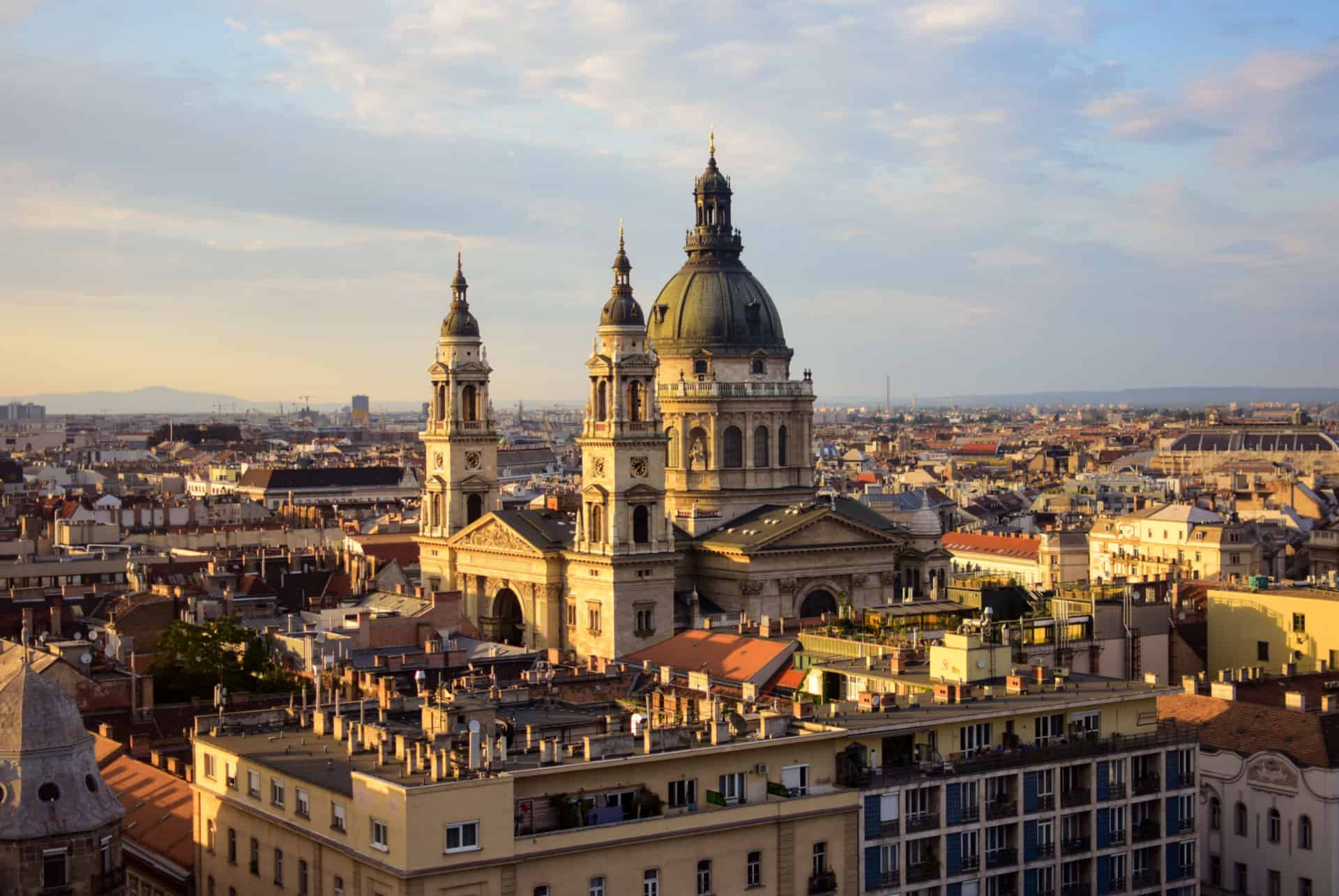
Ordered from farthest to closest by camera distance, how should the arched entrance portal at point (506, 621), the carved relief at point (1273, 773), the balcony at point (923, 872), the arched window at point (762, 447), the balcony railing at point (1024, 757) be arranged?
the arched window at point (762, 447), the arched entrance portal at point (506, 621), the carved relief at point (1273, 773), the balcony at point (923, 872), the balcony railing at point (1024, 757)

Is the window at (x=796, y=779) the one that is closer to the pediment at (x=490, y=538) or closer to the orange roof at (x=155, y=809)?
the orange roof at (x=155, y=809)

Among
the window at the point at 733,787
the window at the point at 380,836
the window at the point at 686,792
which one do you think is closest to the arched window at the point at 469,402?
the window at the point at 733,787

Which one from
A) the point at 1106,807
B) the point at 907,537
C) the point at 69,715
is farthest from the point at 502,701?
the point at 907,537

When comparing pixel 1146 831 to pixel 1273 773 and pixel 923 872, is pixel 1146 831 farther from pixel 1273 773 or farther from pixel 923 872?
pixel 923 872

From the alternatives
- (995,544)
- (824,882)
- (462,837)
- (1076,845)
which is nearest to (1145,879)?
(1076,845)

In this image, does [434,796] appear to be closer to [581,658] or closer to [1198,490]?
[581,658]

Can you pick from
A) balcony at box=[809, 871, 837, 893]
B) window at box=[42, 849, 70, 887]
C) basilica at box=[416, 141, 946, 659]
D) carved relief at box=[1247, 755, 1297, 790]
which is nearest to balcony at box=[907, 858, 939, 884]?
balcony at box=[809, 871, 837, 893]
